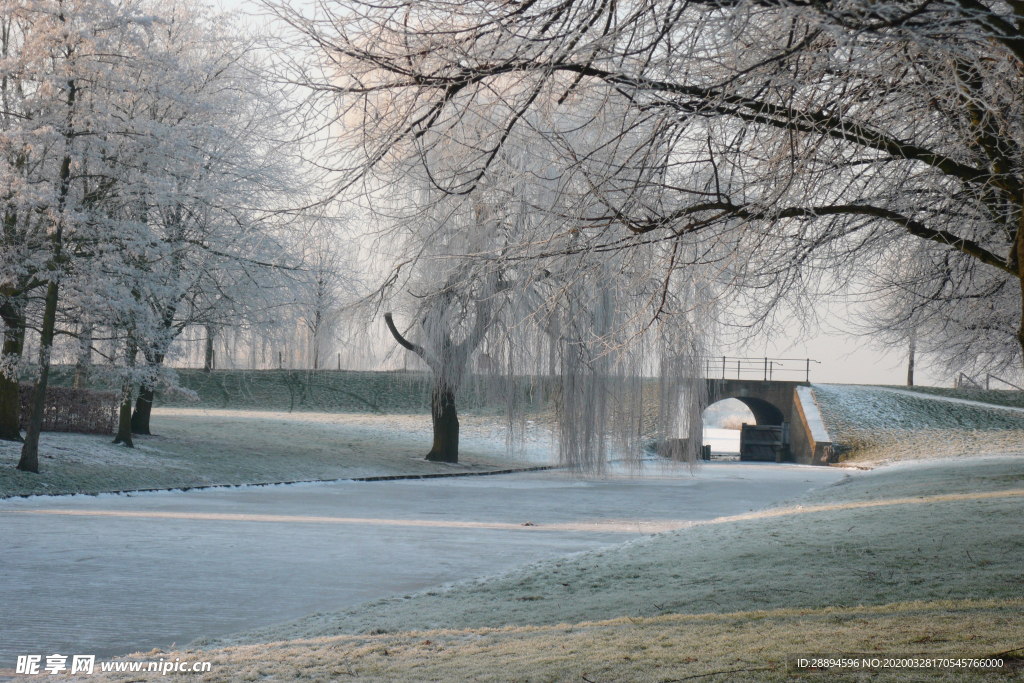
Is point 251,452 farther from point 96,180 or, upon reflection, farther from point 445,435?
point 96,180

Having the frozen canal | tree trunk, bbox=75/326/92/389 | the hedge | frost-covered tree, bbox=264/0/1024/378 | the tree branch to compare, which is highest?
frost-covered tree, bbox=264/0/1024/378

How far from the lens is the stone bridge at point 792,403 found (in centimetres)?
3294

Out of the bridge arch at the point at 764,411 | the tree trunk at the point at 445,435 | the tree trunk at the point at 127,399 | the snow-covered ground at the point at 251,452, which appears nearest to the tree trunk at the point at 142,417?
the snow-covered ground at the point at 251,452

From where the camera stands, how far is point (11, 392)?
1591 centimetres

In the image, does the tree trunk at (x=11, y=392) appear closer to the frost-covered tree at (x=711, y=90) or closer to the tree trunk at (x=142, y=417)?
the tree trunk at (x=142, y=417)

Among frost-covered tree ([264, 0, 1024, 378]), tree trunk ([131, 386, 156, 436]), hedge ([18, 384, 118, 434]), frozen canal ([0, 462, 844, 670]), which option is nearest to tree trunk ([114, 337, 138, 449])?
hedge ([18, 384, 118, 434])

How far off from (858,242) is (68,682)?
7272 millimetres

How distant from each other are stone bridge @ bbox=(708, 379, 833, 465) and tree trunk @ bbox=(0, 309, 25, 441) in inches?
929

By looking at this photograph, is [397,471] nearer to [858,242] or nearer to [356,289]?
[356,289]

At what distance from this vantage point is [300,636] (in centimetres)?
502

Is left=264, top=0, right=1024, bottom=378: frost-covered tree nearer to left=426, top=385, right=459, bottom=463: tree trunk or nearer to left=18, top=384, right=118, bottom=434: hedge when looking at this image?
left=18, top=384, right=118, bottom=434: hedge

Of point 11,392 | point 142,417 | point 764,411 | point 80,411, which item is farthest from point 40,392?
point 764,411

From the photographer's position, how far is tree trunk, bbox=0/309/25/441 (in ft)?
50.6

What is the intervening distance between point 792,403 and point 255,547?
105 ft
